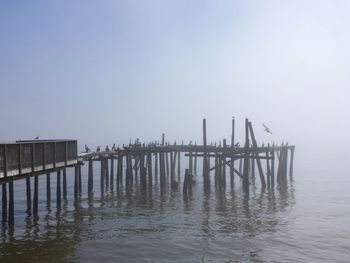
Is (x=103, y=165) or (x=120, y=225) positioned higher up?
(x=103, y=165)

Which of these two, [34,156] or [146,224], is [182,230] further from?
[34,156]

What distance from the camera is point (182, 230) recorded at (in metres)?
23.0

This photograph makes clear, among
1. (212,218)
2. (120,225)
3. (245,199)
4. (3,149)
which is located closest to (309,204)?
(245,199)

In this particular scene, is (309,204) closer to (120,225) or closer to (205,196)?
(205,196)

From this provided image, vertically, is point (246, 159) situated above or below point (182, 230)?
above

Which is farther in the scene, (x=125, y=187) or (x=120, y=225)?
(x=125, y=187)

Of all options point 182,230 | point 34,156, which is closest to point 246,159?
point 182,230

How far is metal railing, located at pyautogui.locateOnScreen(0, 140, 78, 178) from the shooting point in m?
19.0

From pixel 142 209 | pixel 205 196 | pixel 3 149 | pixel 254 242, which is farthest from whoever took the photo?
pixel 205 196

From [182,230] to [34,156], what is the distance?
774cm

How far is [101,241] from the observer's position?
810 inches

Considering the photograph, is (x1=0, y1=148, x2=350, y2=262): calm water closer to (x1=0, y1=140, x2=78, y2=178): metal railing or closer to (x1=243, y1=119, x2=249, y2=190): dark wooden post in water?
(x1=243, y1=119, x2=249, y2=190): dark wooden post in water

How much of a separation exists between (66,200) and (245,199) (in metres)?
12.5

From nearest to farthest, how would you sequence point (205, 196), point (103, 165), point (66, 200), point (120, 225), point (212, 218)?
point (120, 225)
point (212, 218)
point (66, 200)
point (205, 196)
point (103, 165)
